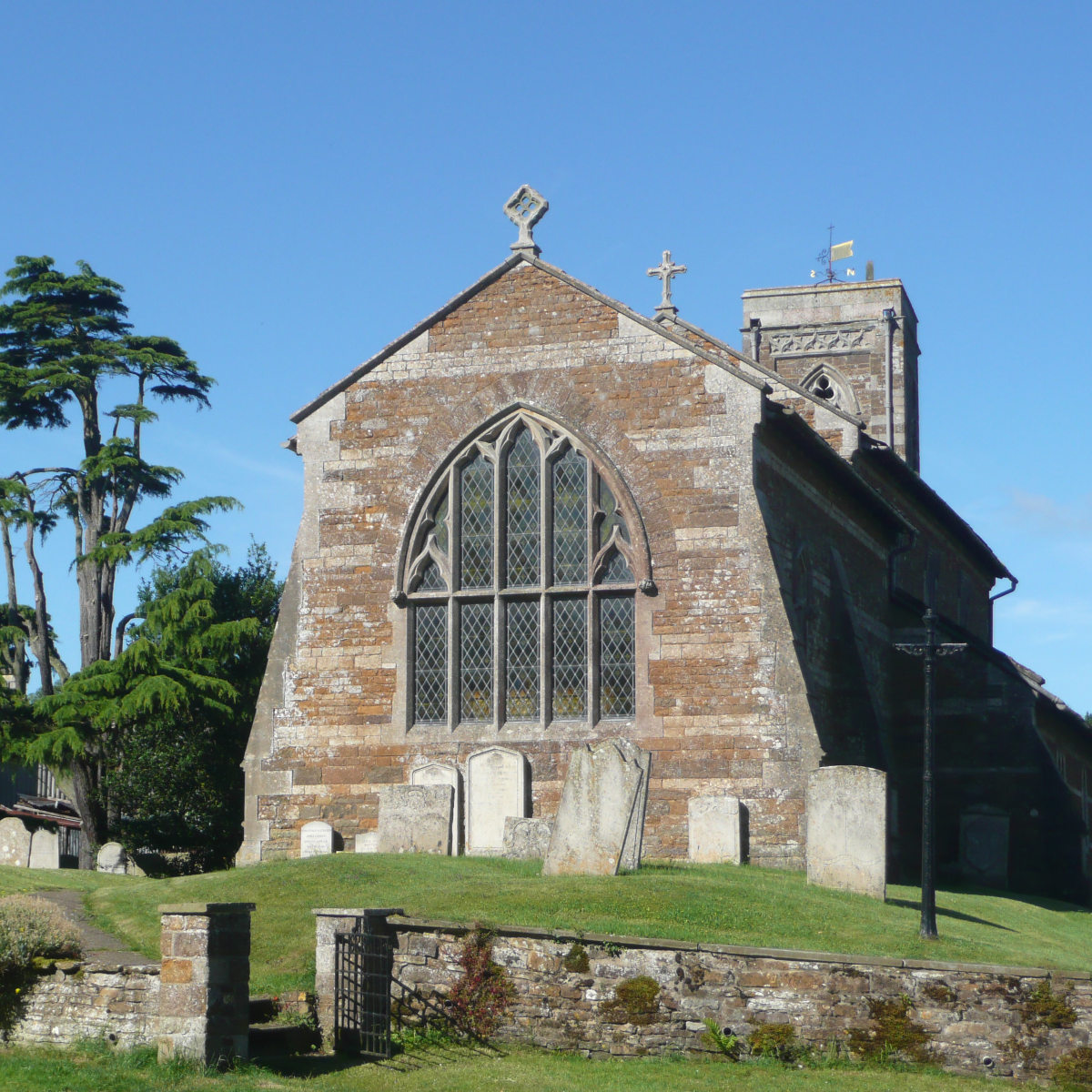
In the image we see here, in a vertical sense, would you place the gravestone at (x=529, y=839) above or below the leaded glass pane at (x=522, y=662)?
below

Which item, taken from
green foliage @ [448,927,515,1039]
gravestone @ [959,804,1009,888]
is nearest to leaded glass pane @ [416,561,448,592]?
gravestone @ [959,804,1009,888]

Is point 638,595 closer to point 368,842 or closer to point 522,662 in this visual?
point 522,662

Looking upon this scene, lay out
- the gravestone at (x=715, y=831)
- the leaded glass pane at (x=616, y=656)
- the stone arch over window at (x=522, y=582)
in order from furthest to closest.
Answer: the stone arch over window at (x=522, y=582), the leaded glass pane at (x=616, y=656), the gravestone at (x=715, y=831)

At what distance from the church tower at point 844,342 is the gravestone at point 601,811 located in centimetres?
2968

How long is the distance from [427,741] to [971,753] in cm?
1036

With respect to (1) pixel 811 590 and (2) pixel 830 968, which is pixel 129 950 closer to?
(2) pixel 830 968

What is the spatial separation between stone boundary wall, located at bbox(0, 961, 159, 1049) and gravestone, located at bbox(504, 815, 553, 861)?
309 inches

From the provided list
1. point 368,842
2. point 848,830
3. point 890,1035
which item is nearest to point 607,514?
point 368,842

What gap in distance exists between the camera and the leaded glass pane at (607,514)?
23500 mm

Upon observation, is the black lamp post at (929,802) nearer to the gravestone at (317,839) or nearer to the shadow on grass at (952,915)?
the shadow on grass at (952,915)

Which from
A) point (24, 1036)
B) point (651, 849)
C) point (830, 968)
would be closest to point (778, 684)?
point (651, 849)

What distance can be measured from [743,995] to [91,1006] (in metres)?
5.13

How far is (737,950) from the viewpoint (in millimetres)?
12516

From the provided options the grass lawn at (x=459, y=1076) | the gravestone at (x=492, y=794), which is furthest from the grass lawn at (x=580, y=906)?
the gravestone at (x=492, y=794)
